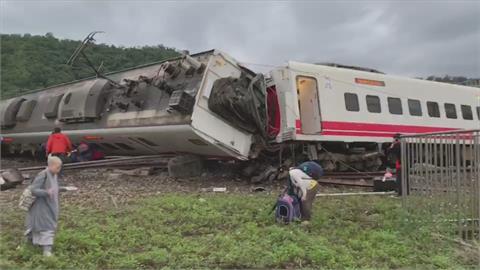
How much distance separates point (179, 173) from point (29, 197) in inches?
292

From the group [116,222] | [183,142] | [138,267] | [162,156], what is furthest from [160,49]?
[138,267]

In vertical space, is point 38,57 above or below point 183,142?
above

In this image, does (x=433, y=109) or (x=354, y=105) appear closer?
(x=354, y=105)

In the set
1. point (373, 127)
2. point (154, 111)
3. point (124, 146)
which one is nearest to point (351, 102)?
point (373, 127)

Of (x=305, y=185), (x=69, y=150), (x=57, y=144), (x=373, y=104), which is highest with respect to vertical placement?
(x=373, y=104)

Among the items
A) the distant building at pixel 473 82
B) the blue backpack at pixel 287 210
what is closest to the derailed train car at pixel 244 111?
the blue backpack at pixel 287 210

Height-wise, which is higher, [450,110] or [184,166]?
[450,110]

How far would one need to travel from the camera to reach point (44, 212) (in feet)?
19.4

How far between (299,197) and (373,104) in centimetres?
789

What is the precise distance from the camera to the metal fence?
701 cm

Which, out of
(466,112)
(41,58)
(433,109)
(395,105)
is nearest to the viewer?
(395,105)

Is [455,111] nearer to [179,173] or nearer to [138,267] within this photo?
[179,173]

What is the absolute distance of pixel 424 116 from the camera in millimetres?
16500

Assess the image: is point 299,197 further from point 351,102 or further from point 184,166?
point 351,102
